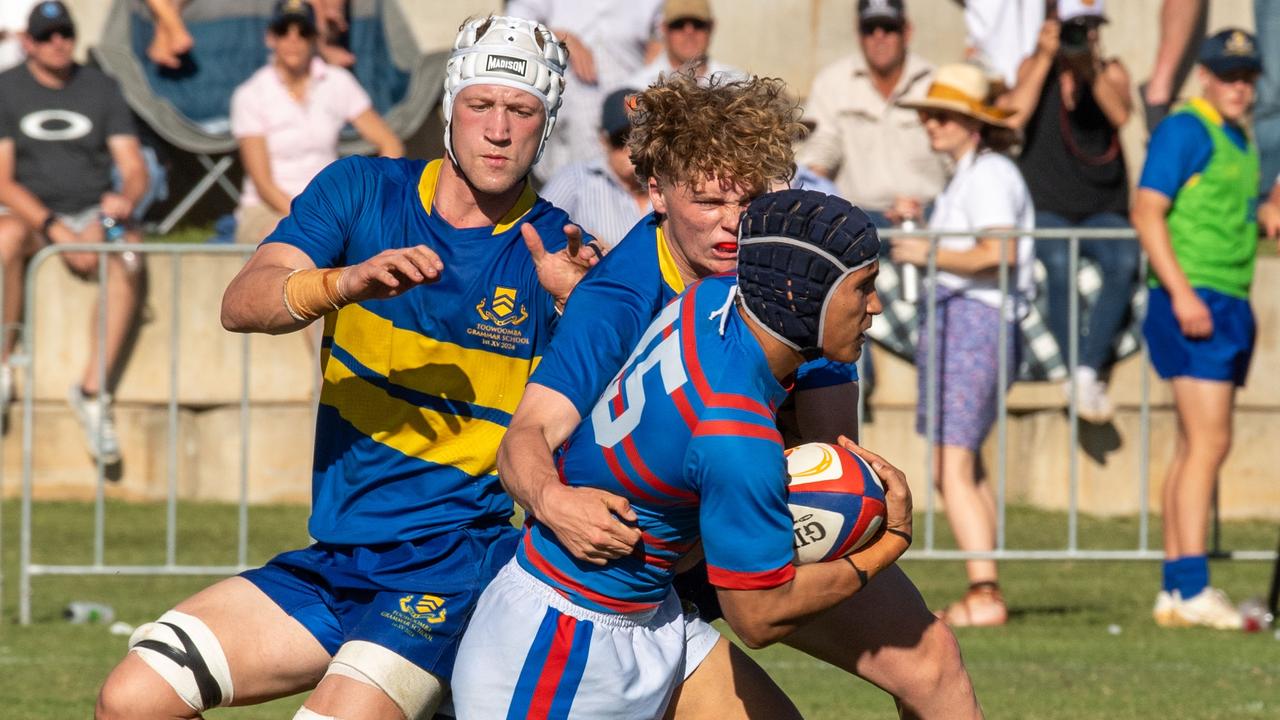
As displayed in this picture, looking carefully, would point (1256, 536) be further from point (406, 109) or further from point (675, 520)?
point (675, 520)

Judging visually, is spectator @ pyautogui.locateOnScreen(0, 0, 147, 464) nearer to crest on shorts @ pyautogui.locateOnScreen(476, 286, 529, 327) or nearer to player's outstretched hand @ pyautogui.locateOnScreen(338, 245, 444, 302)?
crest on shorts @ pyautogui.locateOnScreen(476, 286, 529, 327)

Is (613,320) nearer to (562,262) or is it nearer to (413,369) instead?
(562,262)

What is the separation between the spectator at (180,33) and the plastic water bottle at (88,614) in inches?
203

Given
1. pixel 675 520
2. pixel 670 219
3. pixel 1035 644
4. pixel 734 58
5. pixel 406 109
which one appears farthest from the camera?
pixel 734 58

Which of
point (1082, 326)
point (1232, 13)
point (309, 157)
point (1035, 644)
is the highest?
point (1232, 13)

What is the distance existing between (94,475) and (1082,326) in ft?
18.9

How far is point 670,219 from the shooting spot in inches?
170

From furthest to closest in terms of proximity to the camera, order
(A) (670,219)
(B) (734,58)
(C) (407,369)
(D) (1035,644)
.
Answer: (B) (734,58), (D) (1035,644), (C) (407,369), (A) (670,219)

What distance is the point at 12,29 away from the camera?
1268 cm

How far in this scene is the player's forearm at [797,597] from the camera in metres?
3.79

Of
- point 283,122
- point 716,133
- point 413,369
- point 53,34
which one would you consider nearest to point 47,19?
point 53,34

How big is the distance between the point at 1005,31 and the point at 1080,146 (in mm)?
1087

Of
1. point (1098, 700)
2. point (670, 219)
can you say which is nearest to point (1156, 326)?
point (1098, 700)

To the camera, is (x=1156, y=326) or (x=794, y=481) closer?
(x=794, y=481)
